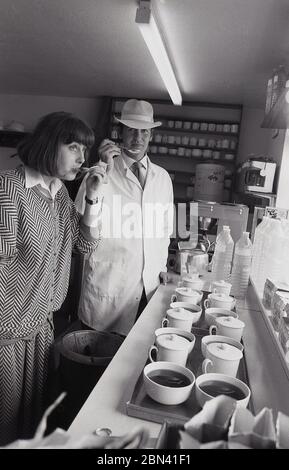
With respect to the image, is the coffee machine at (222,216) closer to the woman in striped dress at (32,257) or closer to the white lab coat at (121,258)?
the white lab coat at (121,258)

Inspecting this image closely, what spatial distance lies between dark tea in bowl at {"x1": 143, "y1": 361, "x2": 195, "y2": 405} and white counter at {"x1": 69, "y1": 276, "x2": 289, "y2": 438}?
0.24 feet

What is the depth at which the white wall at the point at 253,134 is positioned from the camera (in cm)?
611

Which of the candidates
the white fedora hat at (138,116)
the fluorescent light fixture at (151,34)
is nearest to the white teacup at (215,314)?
the white fedora hat at (138,116)

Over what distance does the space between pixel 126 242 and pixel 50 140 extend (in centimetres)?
95

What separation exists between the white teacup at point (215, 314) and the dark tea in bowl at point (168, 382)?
0.51 metres

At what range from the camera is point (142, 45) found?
3.71 meters

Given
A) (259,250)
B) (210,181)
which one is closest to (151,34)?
(259,250)

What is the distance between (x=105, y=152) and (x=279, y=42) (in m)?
2.05

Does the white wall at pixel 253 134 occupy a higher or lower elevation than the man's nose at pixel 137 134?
higher

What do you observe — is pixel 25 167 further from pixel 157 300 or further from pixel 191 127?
pixel 191 127

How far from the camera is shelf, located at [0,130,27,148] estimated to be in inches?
260

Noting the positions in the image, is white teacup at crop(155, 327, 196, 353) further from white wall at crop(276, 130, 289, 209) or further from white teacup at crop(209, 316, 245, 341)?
white wall at crop(276, 130, 289, 209)

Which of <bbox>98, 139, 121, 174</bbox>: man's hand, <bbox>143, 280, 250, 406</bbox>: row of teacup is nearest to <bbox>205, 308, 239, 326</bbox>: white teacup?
<bbox>143, 280, 250, 406</bbox>: row of teacup

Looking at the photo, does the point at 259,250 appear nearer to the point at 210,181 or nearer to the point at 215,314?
the point at 215,314
